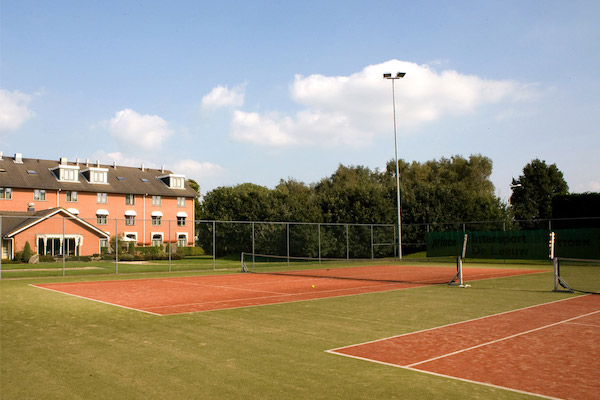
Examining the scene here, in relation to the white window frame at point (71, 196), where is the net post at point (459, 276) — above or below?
below

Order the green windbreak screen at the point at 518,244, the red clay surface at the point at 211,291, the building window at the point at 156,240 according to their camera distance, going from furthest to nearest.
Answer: the building window at the point at 156,240 → the green windbreak screen at the point at 518,244 → the red clay surface at the point at 211,291

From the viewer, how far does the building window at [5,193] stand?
47156 mm

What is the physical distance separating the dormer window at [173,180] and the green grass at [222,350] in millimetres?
47224

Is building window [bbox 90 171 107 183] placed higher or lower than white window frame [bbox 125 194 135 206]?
higher

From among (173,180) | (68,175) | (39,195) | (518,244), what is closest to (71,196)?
(68,175)

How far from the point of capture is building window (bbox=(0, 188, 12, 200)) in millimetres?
47156

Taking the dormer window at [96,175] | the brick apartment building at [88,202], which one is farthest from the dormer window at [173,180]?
the dormer window at [96,175]

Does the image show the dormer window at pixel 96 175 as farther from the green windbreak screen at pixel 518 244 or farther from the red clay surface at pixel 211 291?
the red clay surface at pixel 211 291

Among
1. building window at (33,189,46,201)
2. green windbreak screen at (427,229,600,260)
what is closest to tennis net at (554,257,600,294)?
green windbreak screen at (427,229,600,260)

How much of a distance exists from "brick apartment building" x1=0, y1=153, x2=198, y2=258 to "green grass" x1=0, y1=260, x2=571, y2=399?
2996cm

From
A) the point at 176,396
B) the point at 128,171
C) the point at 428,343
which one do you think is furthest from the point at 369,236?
the point at 128,171

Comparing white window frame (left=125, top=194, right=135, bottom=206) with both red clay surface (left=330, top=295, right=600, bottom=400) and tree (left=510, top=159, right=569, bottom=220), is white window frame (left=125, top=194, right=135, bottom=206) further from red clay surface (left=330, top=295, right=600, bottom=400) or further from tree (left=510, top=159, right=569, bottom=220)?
red clay surface (left=330, top=295, right=600, bottom=400)

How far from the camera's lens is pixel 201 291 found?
15.5m

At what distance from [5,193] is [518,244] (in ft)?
147
